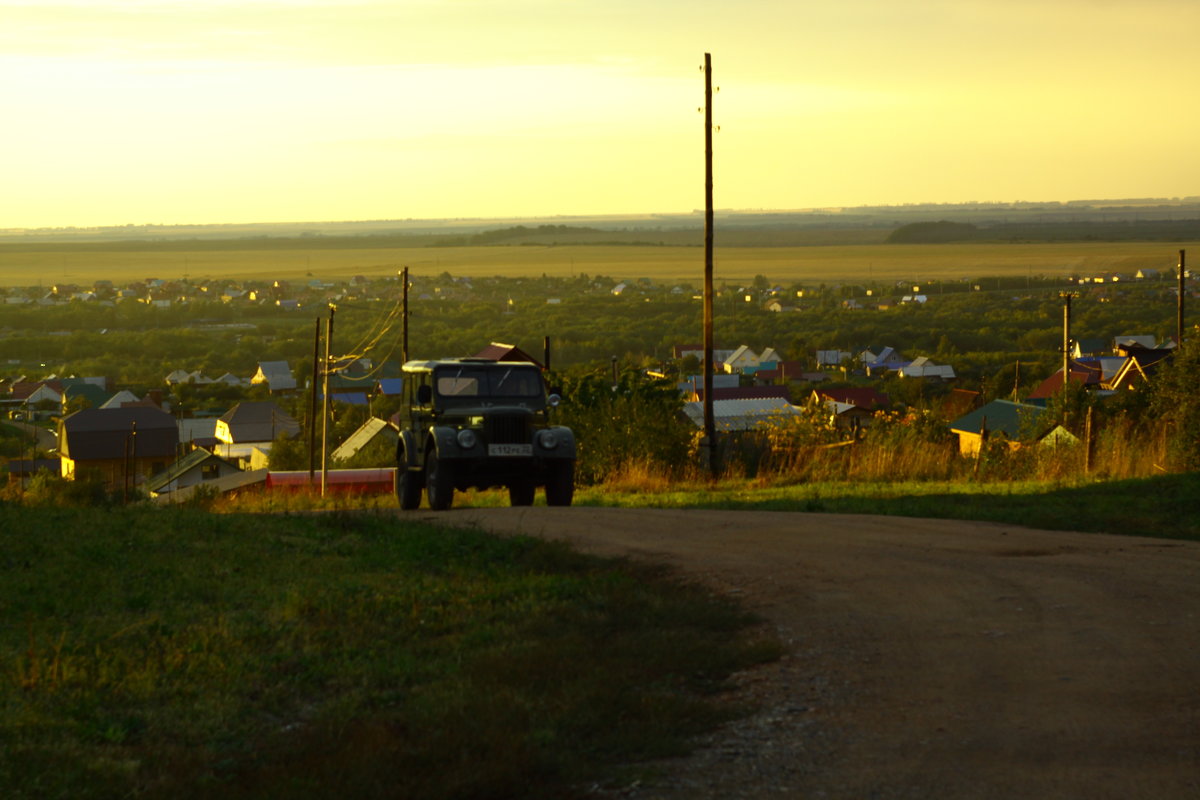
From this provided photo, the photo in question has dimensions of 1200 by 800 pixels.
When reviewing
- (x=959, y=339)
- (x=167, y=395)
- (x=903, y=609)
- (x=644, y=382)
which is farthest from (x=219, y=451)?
(x=959, y=339)

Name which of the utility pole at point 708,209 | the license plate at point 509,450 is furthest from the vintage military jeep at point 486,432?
the utility pole at point 708,209

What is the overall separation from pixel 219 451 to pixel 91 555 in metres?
46.7

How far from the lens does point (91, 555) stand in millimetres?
12125

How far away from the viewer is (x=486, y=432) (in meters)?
17.5

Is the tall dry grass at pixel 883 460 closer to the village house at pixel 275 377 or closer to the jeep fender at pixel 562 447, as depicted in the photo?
the jeep fender at pixel 562 447

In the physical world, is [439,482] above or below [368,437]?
above

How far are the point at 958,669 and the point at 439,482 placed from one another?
1066cm

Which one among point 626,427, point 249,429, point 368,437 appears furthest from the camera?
point 249,429

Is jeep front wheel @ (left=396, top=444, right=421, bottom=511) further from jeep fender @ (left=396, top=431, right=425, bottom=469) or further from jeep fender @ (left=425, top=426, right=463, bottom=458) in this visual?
jeep fender @ (left=425, top=426, right=463, bottom=458)

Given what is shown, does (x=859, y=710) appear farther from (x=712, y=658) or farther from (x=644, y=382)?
(x=644, y=382)

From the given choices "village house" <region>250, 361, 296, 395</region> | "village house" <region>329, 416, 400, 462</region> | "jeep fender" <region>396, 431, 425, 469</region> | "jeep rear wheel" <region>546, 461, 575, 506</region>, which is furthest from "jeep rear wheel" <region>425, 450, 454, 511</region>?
"village house" <region>250, 361, 296, 395</region>

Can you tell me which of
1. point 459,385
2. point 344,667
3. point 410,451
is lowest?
point 344,667

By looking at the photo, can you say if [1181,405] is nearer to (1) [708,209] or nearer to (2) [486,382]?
(1) [708,209]

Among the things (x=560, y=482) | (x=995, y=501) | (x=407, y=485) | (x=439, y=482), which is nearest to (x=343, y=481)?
(x=407, y=485)
